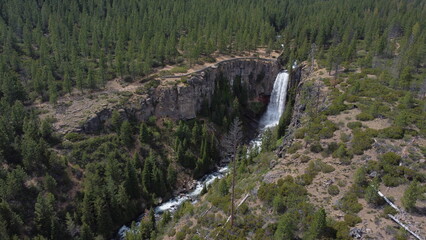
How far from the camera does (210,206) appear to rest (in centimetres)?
4988

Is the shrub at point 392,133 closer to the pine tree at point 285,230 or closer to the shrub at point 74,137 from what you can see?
the pine tree at point 285,230

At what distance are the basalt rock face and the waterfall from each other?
319cm

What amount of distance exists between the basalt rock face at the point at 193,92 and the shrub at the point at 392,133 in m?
49.9

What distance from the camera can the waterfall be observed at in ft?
323

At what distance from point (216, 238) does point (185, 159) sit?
121 ft

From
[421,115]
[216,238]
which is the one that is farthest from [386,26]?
[216,238]

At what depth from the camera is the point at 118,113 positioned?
74.8 meters

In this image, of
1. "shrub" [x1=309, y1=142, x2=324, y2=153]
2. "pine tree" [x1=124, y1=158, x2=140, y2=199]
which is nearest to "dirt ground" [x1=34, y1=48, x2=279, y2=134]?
"pine tree" [x1=124, y1=158, x2=140, y2=199]

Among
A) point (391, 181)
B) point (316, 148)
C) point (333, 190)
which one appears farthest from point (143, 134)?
point (391, 181)

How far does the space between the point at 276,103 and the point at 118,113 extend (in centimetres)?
5199

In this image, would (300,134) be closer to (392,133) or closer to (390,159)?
(392,133)

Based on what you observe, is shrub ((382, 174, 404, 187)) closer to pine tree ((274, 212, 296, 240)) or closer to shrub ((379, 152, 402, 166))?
shrub ((379, 152, 402, 166))

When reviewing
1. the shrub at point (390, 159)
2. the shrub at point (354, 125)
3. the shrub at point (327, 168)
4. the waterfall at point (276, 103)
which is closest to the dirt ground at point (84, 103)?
the waterfall at point (276, 103)

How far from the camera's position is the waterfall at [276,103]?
98.6 metres
